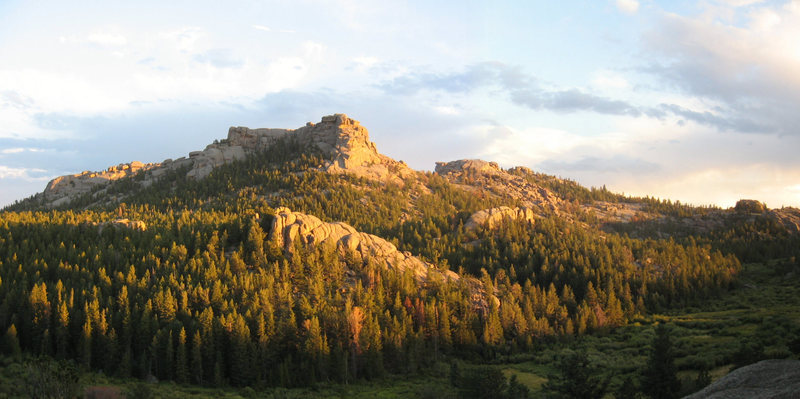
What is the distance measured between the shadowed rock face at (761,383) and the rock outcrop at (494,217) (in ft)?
414

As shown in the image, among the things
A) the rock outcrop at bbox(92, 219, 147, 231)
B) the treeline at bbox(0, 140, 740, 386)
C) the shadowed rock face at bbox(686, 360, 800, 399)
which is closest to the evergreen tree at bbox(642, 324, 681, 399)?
the shadowed rock face at bbox(686, 360, 800, 399)

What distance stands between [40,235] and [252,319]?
63754mm

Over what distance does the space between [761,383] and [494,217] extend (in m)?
136

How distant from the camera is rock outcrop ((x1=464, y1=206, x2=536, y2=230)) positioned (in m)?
181

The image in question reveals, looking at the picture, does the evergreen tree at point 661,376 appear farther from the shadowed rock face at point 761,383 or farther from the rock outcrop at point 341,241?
the rock outcrop at point 341,241

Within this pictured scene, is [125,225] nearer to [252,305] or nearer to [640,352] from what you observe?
[252,305]

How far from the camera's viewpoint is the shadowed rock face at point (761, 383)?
44.4 metres

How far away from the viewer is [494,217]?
185 m

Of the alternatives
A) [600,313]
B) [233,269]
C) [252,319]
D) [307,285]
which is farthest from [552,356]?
[233,269]

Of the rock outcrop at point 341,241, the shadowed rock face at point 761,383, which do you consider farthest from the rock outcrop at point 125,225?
the shadowed rock face at point 761,383

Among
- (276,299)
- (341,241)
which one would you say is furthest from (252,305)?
(341,241)

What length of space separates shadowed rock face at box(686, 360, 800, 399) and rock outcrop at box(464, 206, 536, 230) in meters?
126

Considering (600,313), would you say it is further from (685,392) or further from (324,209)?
(324,209)

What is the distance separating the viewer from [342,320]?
337 feet
